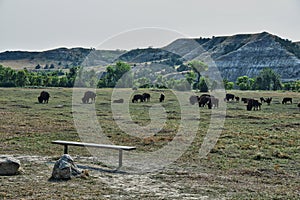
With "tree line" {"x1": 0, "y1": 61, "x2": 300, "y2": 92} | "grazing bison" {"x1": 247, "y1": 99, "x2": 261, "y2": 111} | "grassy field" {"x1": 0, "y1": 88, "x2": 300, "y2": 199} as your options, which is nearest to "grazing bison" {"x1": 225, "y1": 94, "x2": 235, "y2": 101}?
"grazing bison" {"x1": 247, "y1": 99, "x2": 261, "y2": 111}

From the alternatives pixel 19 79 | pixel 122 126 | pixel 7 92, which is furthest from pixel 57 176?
pixel 19 79

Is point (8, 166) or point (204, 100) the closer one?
point (8, 166)

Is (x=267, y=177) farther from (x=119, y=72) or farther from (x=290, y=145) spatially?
(x=119, y=72)

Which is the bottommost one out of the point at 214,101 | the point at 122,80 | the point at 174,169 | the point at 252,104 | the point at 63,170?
the point at 174,169

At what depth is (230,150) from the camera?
19.7 metres

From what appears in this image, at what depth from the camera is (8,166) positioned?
13539mm

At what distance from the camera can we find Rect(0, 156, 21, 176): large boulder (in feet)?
44.2

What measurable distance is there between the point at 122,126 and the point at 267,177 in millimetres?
16988

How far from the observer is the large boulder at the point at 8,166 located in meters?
13.5

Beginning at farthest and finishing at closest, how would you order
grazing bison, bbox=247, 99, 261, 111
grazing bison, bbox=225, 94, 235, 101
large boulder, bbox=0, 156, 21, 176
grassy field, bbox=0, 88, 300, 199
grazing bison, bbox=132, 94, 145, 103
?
grazing bison, bbox=225, 94, 235, 101, grazing bison, bbox=132, 94, 145, 103, grazing bison, bbox=247, 99, 261, 111, large boulder, bbox=0, 156, 21, 176, grassy field, bbox=0, 88, 300, 199

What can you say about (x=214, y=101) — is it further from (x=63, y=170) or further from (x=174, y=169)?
(x=63, y=170)

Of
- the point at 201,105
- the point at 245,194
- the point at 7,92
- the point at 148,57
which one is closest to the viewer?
the point at 245,194

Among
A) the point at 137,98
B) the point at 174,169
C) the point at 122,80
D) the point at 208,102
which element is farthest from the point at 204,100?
the point at 122,80

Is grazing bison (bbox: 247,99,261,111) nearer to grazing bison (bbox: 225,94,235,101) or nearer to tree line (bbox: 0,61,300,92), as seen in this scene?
grazing bison (bbox: 225,94,235,101)
